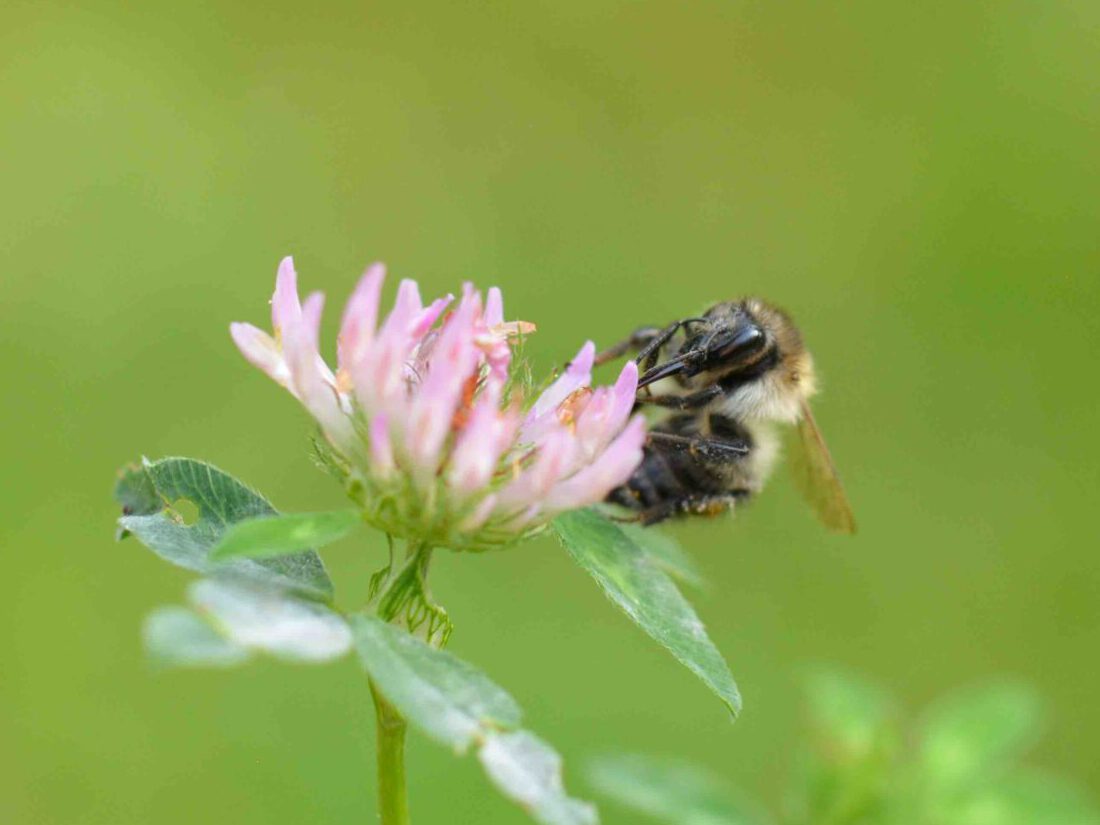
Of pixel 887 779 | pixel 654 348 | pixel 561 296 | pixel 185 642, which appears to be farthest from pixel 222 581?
pixel 561 296

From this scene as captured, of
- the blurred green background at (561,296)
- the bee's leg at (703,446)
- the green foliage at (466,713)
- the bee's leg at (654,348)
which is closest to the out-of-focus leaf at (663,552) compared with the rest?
the bee's leg at (703,446)

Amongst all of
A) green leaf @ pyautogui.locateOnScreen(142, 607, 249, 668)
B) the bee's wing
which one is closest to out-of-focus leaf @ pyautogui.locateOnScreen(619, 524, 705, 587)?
the bee's wing

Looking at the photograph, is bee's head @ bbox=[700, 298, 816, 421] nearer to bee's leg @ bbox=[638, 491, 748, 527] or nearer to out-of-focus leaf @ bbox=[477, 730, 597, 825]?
bee's leg @ bbox=[638, 491, 748, 527]

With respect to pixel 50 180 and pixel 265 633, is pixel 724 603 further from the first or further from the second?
pixel 265 633

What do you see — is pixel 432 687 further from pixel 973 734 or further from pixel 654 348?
pixel 973 734

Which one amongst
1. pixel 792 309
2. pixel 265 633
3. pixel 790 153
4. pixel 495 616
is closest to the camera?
pixel 265 633

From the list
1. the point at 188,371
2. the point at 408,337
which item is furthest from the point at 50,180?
the point at 408,337
